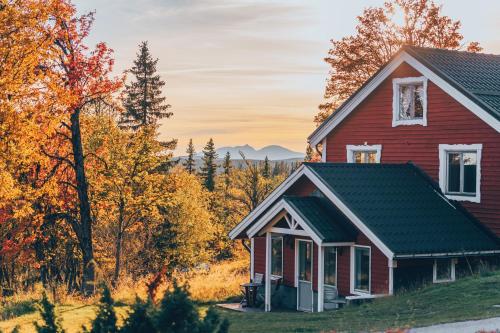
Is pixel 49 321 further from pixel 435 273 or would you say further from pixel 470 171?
pixel 470 171

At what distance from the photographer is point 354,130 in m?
29.1

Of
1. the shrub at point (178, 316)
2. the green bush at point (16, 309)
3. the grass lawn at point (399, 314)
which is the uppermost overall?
the shrub at point (178, 316)

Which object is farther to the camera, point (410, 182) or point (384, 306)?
point (410, 182)

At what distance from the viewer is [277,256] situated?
27391mm

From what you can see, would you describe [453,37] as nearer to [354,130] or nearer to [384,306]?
[354,130]

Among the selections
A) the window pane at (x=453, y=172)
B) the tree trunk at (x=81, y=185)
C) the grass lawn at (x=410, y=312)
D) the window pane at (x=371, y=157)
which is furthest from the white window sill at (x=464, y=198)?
the tree trunk at (x=81, y=185)

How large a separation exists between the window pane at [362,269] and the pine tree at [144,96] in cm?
4269

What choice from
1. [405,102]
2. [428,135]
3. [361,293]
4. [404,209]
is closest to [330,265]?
[361,293]

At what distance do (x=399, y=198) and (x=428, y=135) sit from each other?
2.99m

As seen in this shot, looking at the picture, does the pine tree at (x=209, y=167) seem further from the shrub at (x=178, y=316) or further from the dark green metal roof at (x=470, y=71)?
the shrub at (x=178, y=316)

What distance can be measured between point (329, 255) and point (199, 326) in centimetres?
1552

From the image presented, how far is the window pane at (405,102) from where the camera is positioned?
27016mm

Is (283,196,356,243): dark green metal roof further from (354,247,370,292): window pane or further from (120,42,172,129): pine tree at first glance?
(120,42,172,129): pine tree

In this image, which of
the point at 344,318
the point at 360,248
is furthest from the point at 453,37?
the point at 344,318
